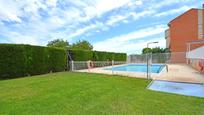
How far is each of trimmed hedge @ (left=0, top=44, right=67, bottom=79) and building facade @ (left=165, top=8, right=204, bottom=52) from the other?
2362cm

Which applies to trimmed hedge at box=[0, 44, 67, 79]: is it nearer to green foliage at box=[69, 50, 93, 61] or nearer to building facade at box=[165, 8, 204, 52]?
green foliage at box=[69, 50, 93, 61]

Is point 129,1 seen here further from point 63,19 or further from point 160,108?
point 160,108

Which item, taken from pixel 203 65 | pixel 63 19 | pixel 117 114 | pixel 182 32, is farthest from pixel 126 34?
pixel 117 114

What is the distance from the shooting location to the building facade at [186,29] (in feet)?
103

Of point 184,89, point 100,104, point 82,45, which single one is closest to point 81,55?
point 184,89

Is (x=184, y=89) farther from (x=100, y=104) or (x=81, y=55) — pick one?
(x=81, y=55)

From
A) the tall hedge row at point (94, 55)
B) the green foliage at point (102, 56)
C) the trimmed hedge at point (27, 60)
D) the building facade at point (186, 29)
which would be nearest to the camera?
the trimmed hedge at point (27, 60)

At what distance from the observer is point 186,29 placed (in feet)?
108

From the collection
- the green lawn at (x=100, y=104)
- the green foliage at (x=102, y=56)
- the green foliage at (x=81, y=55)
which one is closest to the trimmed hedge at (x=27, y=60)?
the green foliage at (x=81, y=55)

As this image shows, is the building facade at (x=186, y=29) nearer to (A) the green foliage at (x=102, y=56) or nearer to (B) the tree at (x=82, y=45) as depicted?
(A) the green foliage at (x=102, y=56)

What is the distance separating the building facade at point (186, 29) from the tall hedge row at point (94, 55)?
443 inches

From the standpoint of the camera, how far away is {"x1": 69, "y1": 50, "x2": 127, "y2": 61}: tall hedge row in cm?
2416

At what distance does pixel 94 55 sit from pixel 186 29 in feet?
60.6

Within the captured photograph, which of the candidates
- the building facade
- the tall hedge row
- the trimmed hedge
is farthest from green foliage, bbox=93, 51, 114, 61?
the building facade
